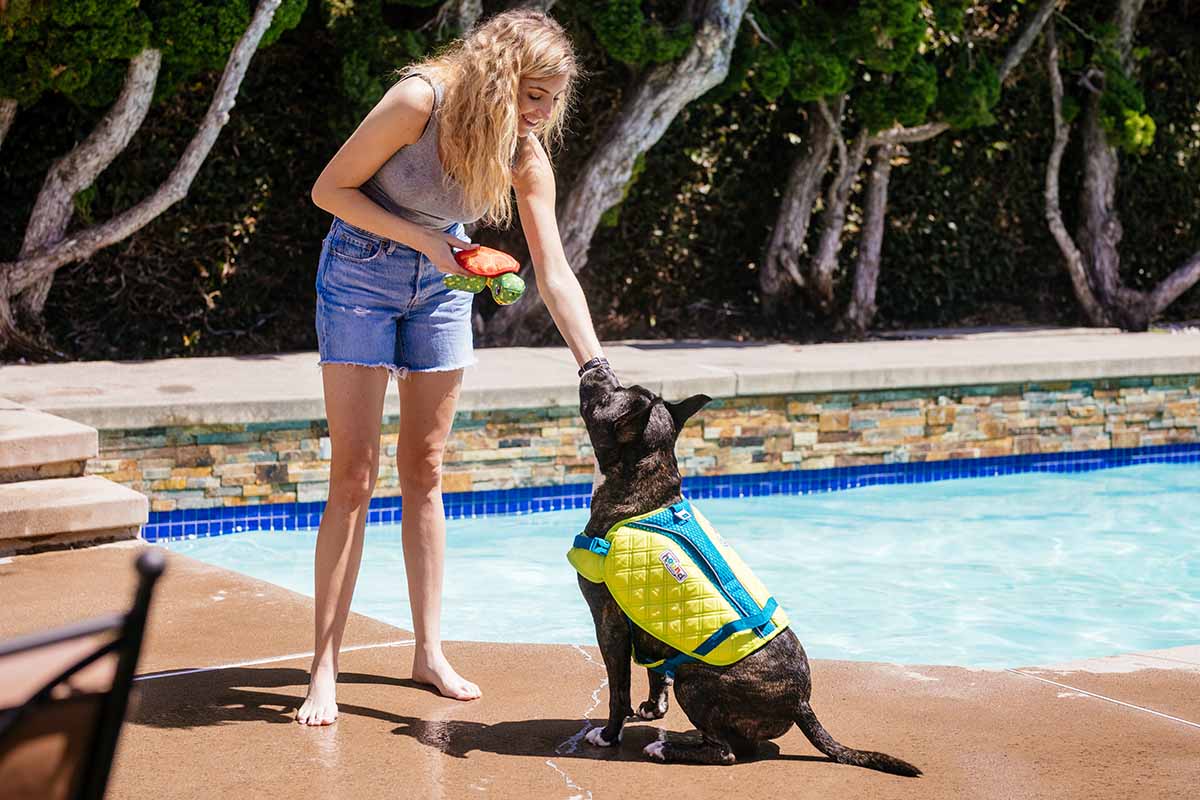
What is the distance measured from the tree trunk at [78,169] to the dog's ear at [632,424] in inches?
255

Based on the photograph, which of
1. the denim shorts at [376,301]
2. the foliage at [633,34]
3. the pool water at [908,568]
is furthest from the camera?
the foliage at [633,34]

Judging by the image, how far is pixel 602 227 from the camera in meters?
10.9

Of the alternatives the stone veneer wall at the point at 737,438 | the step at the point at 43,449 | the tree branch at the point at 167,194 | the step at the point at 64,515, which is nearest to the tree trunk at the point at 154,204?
the tree branch at the point at 167,194

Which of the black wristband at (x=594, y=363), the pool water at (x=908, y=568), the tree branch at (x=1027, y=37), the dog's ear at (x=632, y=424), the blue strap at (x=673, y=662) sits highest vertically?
the tree branch at (x=1027, y=37)

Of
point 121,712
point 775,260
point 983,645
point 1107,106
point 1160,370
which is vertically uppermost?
point 1107,106

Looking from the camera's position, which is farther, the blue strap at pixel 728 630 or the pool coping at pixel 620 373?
the pool coping at pixel 620 373

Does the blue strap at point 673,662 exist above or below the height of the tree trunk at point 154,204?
below

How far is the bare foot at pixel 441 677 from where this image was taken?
11.9 feet

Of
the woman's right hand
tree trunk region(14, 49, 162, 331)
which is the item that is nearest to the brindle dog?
the woman's right hand

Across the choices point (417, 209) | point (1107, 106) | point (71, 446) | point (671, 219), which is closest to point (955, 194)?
point (1107, 106)

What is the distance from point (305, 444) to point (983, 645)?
328 centimetres

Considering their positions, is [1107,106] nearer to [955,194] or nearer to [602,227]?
[955,194]

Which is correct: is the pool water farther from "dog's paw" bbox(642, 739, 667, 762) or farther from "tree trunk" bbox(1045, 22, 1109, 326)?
"tree trunk" bbox(1045, 22, 1109, 326)

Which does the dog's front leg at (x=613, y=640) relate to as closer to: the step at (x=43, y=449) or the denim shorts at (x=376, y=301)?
the denim shorts at (x=376, y=301)
